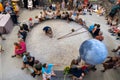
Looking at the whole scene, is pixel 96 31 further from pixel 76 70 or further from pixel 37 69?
pixel 37 69

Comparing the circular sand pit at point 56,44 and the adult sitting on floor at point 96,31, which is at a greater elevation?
the adult sitting on floor at point 96,31

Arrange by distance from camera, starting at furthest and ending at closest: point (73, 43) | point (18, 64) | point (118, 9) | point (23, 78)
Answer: point (118, 9) < point (73, 43) < point (18, 64) < point (23, 78)

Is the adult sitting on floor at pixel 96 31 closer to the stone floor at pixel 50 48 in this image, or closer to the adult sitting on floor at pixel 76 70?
the stone floor at pixel 50 48

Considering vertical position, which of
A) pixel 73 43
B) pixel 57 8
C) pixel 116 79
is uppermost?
pixel 57 8

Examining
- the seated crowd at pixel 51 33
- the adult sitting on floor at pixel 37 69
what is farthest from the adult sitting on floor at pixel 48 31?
the adult sitting on floor at pixel 37 69

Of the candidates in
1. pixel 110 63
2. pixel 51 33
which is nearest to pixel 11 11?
pixel 51 33

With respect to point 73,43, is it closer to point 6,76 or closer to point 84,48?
point 84,48

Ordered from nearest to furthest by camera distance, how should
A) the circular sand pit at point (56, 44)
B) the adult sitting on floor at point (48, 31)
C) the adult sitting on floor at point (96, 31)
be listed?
the circular sand pit at point (56, 44), the adult sitting on floor at point (96, 31), the adult sitting on floor at point (48, 31)

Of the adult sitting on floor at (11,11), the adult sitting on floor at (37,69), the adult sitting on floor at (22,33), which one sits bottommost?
the adult sitting on floor at (37,69)

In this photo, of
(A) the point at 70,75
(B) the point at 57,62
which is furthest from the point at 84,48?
(B) the point at 57,62

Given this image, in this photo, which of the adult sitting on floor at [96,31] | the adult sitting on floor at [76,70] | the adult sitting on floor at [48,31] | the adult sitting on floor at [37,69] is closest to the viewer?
the adult sitting on floor at [76,70]

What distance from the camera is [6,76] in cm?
1005

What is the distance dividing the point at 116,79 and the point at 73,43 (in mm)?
3521

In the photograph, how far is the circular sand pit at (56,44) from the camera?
11.3m
